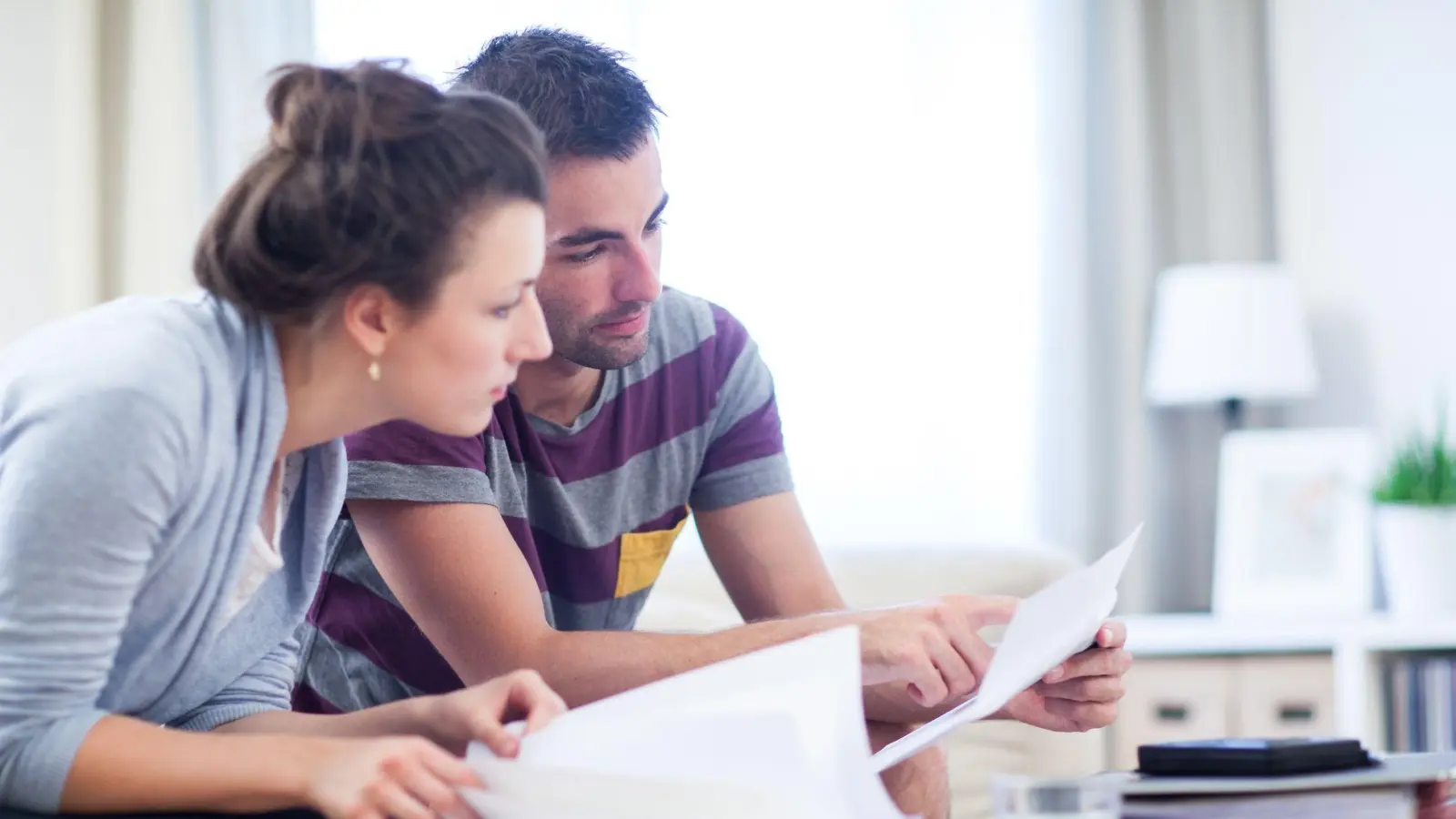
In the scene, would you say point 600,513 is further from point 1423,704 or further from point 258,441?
point 1423,704

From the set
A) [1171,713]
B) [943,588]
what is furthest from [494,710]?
[1171,713]

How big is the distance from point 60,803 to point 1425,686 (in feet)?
7.98

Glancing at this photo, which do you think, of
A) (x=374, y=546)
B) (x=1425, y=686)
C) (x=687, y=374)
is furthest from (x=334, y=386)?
(x=1425, y=686)

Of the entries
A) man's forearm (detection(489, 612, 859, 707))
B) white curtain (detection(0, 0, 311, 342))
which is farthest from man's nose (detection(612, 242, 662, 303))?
white curtain (detection(0, 0, 311, 342))

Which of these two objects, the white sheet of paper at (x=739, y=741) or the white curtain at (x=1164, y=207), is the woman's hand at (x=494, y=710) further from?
the white curtain at (x=1164, y=207)

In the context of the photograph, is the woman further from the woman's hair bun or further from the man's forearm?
the man's forearm

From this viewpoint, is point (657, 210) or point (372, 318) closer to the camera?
point (372, 318)

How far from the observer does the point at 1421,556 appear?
269 centimetres

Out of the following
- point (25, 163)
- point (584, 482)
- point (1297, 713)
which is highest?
point (25, 163)

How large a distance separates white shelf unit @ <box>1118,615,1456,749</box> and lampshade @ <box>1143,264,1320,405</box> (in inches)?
18.7

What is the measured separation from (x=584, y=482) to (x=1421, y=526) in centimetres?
187

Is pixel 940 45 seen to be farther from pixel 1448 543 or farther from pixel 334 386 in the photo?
pixel 334 386

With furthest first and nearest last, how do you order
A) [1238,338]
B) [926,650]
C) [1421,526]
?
[1238,338] → [1421,526] → [926,650]

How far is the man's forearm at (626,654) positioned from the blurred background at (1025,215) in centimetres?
198
